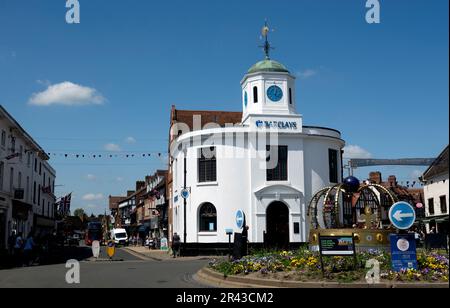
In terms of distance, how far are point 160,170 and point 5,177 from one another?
4286 cm

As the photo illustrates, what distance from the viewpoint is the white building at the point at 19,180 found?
3092cm

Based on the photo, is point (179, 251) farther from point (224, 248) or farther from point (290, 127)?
point (290, 127)

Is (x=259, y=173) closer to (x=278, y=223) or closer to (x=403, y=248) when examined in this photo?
(x=278, y=223)

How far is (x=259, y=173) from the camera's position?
33281 mm

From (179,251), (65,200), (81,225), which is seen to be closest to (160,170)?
(65,200)

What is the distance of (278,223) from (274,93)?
359 inches

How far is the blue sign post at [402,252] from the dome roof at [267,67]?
23644 millimetres

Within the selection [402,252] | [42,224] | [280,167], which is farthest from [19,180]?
[402,252]

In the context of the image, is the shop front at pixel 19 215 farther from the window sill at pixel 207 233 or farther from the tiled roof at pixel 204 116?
the tiled roof at pixel 204 116

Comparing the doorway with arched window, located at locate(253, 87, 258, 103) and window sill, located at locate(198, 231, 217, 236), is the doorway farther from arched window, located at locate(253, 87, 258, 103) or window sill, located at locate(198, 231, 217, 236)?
arched window, located at locate(253, 87, 258, 103)

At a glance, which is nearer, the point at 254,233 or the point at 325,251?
the point at 325,251
